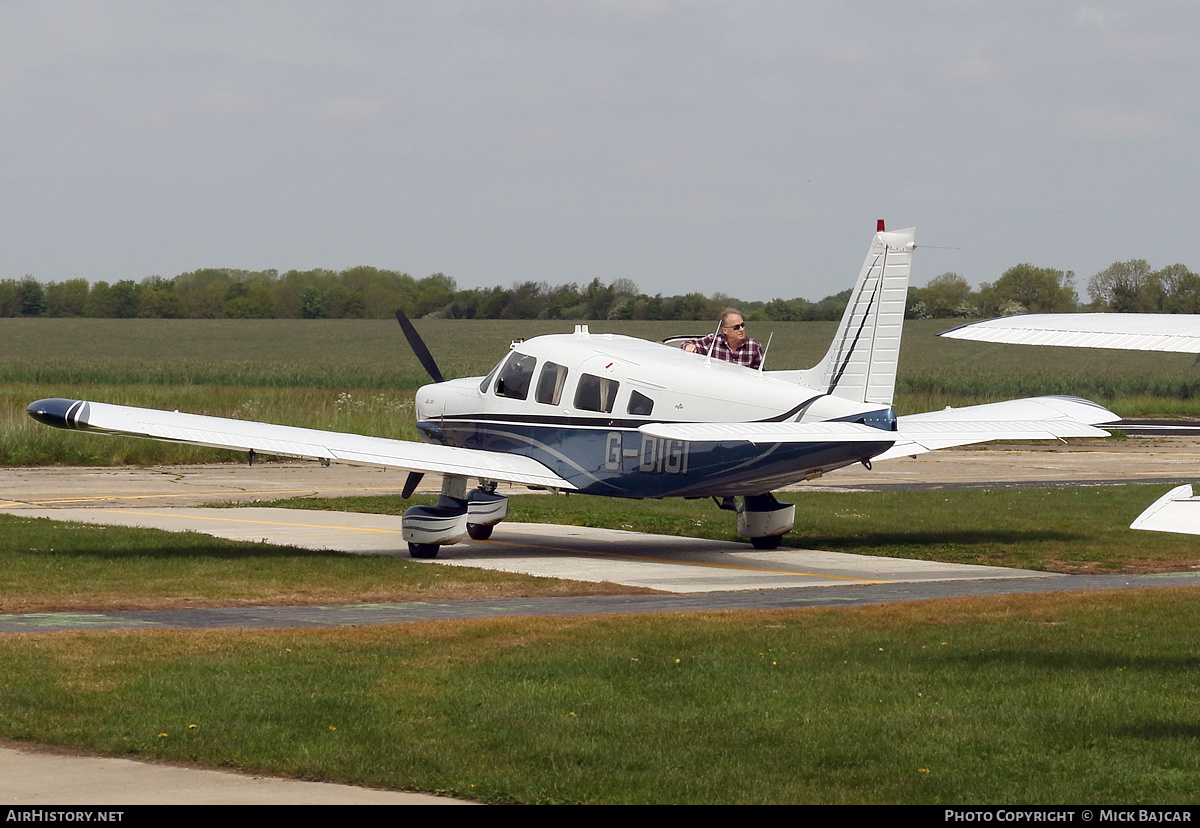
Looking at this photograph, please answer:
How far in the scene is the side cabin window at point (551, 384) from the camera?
734 inches

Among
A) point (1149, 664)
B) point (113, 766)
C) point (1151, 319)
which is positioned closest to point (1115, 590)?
point (1149, 664)

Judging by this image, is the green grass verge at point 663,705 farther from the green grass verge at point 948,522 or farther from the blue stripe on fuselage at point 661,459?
the green grass verge at point 948,522

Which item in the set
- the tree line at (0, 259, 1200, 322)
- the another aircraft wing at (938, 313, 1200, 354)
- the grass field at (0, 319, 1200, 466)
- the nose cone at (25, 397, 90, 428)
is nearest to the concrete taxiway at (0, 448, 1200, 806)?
the nose cone at (25, 397, 90, 428)

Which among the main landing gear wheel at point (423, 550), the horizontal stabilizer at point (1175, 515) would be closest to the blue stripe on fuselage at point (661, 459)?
the main landing gear wheel at point (423, 550)

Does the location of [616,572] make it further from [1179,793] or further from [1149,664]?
[1179,793]

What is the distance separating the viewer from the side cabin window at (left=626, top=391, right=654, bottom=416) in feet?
58.0

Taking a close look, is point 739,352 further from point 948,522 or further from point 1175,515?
point 1175,515

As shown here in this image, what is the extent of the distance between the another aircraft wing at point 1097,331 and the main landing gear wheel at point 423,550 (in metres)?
11.0

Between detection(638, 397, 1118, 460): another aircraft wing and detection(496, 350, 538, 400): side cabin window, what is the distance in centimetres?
241

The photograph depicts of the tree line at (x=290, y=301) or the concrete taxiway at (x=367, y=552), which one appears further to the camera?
the tree line at (x=290, y=301)

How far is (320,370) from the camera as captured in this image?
73.6m

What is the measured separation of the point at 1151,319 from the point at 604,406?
10441mm

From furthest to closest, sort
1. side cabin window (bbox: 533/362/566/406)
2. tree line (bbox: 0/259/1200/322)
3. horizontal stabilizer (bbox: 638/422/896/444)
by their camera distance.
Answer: tree line (bbox: 0/259/1200/322), side cabin window (bbox: 533/362/566/406), horizontal stabilizer (bbox: 638/422/896/444)

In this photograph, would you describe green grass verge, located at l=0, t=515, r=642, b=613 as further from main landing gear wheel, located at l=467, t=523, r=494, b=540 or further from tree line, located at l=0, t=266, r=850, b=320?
tree line, located at l=0, t=266, r=850, b=320
